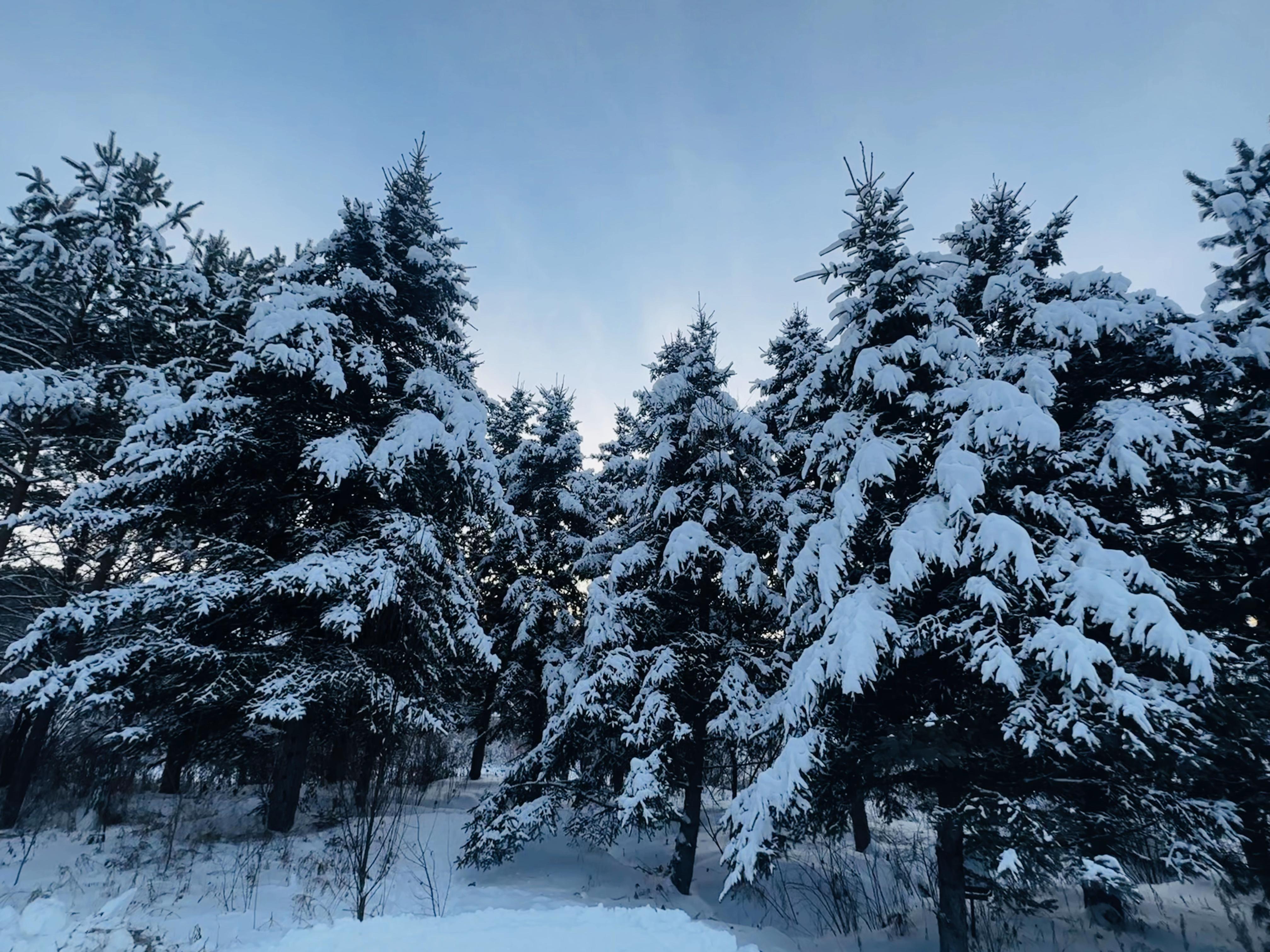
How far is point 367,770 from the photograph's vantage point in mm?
9258

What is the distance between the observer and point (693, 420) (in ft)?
39.1

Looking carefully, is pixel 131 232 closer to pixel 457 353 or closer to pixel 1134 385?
pixel 457 353

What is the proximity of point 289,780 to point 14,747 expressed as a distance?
5557 millimetres

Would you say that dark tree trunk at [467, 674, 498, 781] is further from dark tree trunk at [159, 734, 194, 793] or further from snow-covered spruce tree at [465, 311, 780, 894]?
dark tree trunk at [159, 734, 194, 793]

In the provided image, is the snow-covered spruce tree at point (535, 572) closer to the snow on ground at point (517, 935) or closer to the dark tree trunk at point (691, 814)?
the dark tree trunk at point (691, 814)

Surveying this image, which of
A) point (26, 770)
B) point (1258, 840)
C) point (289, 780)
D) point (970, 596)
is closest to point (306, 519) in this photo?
point (289, 780)

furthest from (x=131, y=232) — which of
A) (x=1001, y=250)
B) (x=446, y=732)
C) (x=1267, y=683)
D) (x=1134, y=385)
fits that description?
(x=1267, y=683)

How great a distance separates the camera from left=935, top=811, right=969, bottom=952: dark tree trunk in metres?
6.92

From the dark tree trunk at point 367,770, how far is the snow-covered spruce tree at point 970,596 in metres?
5.19

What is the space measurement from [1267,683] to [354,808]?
16.4m

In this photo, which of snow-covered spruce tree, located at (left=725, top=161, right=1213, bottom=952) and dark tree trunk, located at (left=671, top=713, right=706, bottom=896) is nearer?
snow-covered spruce tree, located at (left=725, top=161, right=1213, bottom=952)

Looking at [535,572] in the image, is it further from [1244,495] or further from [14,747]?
[1244,495]

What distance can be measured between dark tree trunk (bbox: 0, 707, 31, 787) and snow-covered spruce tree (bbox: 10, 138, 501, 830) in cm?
110

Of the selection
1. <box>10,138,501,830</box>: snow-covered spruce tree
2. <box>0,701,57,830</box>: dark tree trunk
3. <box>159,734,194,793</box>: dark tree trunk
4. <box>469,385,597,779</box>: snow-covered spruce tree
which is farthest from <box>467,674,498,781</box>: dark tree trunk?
<box>0,701,57,830</box>: dark tree trunk
